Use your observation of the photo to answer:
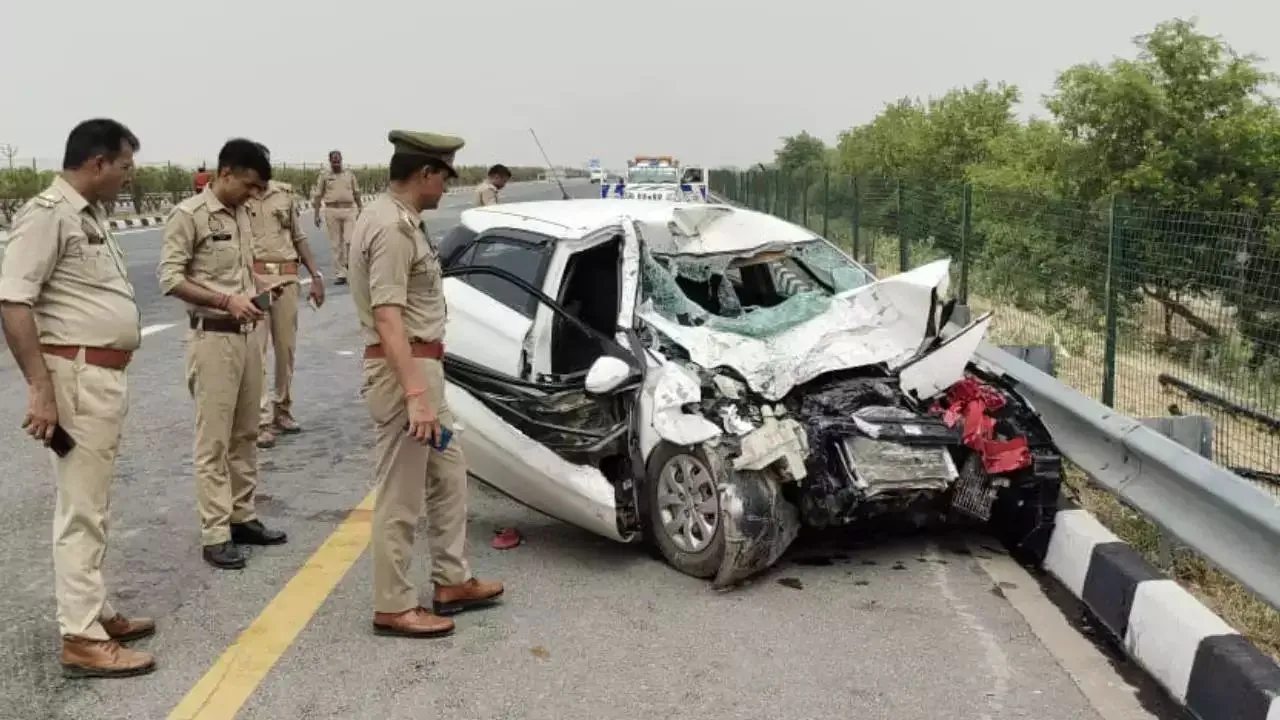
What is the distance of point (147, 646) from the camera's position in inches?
159

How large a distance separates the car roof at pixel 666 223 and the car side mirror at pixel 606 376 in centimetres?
89

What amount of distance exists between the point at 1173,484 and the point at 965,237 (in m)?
6.00

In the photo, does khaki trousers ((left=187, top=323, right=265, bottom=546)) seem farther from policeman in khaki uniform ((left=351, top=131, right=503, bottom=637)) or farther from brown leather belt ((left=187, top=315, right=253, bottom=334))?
policeman in khaki uniform ((left=351, top=131, right=503, bottom=637))

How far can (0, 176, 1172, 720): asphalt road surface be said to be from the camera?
11.8 ft

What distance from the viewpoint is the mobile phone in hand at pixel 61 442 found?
366 centimetres

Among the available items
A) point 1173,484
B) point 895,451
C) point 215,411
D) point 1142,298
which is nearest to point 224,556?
point 215,411

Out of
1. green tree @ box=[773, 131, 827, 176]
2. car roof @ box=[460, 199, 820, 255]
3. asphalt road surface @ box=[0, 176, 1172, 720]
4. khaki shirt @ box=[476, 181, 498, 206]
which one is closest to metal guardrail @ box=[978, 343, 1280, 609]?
asphalt road surface @ box=[0, 176, 1172, 720]

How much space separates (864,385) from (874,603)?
962mm

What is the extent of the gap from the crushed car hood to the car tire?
438 mm

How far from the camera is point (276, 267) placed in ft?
23.5

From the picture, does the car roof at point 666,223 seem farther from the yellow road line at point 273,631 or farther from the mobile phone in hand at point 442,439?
the yellow road line at point 273,631

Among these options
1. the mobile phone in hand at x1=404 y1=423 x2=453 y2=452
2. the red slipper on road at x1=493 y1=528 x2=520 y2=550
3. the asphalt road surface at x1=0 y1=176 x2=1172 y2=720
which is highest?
the mobile phone in hand at x1=404 y1=423 x2=453 y2=452

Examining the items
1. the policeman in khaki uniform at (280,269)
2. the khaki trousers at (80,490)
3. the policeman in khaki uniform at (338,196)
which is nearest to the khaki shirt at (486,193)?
the policeman in khaki uniform at (338,196)

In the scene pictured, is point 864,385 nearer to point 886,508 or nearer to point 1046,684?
point 886,508
